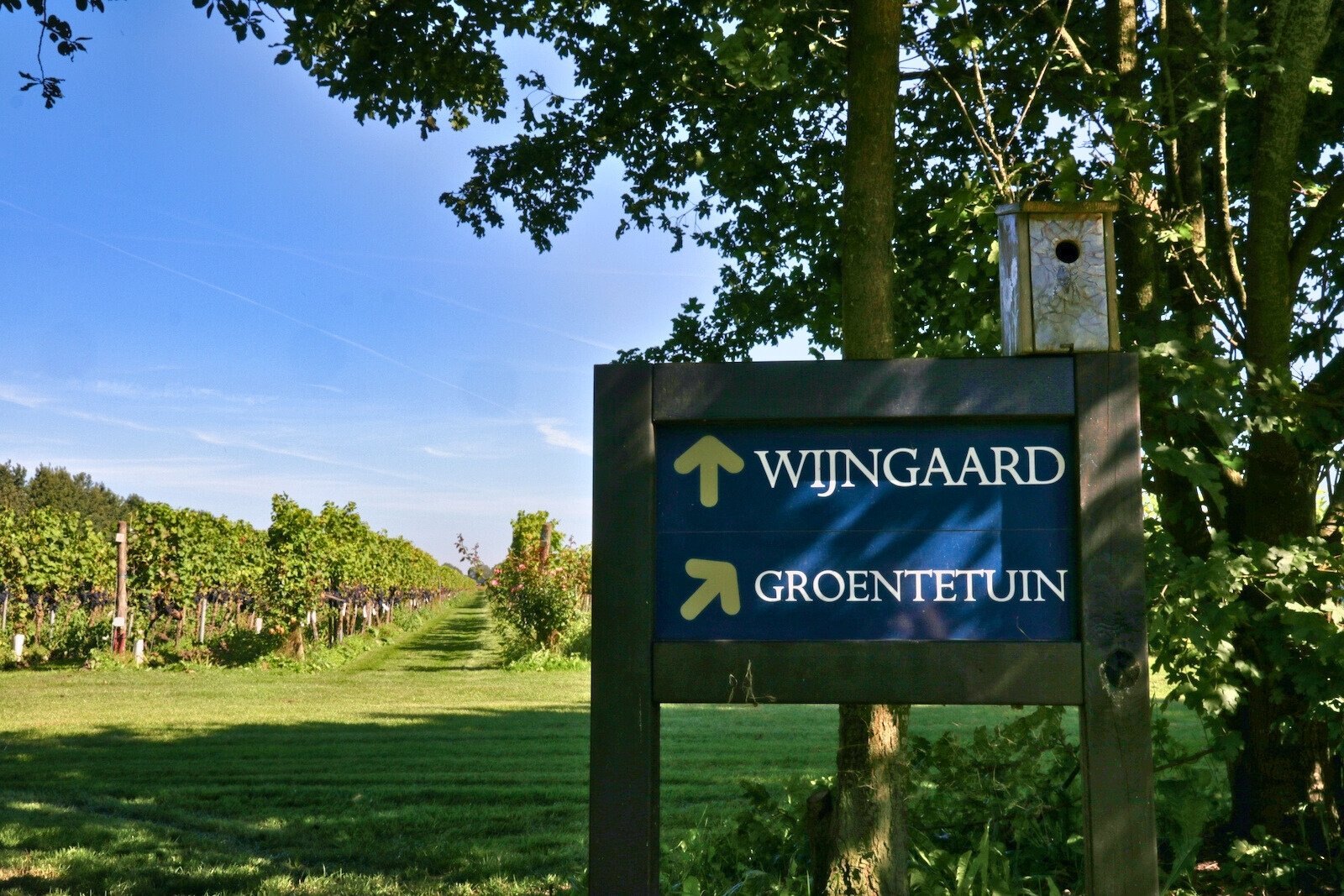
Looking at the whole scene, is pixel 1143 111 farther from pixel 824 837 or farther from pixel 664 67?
pixel 824 837

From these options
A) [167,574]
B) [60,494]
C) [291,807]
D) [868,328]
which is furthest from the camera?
[60,494]

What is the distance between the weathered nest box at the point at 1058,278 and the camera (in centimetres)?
275

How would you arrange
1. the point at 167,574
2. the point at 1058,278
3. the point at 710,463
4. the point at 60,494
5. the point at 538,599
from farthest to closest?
the point at 60,494 → the point at 167,574 → the point at 538,599 → the point at 1058,278 → the point at 710,463

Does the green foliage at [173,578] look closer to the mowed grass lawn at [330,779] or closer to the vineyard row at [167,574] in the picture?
the vineyard row at [167,574]

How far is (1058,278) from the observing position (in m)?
2.85

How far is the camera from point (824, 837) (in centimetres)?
480

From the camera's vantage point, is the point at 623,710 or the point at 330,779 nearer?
the point at 623,710

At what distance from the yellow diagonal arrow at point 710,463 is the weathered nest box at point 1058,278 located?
790mm

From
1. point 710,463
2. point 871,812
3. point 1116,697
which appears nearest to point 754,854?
point 871,812

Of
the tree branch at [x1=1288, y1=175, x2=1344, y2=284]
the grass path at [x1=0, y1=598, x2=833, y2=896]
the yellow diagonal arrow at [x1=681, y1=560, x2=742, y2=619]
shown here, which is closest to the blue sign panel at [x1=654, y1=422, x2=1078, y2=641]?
the yellow diagonal arrow at [x1=681, y1=560, x2=742, y2=619]

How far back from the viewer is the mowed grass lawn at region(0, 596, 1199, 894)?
6.53 metres

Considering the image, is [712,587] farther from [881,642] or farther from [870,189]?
[870,189]

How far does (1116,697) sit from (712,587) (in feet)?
3.23

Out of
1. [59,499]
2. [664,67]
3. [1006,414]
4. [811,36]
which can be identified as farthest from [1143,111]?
[59,499]
